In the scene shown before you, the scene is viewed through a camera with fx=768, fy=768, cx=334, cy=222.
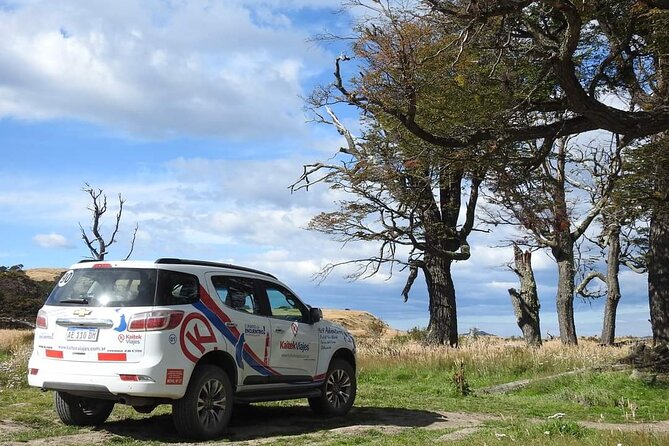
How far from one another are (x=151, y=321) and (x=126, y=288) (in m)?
0.61

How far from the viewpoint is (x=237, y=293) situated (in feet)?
33.6

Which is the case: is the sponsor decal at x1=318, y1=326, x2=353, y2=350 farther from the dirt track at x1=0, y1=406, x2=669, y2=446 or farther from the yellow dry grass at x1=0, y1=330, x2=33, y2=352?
the yellow dry grass at x1=0, y1=330, x2=33, y2=352

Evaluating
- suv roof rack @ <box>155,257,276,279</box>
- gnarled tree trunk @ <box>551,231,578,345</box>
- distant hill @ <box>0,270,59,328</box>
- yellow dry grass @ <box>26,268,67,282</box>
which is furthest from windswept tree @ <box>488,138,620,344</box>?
yellow dry grass @ <box>26,268,67,282</box>

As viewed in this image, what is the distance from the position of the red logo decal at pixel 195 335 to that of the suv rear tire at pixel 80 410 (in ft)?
6.32

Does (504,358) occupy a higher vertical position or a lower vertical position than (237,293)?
lower

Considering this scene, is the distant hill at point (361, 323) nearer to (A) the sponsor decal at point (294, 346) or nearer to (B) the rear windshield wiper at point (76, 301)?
(A) the sponsor decal at point (294, 346)

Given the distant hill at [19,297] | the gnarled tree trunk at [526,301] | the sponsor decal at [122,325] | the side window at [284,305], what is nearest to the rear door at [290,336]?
the side window at [284,305]

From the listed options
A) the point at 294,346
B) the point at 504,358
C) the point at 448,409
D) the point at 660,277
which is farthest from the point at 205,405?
the point at 660,277

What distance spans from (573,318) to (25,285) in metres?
39.6

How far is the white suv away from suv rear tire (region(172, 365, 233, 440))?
0.5 inches

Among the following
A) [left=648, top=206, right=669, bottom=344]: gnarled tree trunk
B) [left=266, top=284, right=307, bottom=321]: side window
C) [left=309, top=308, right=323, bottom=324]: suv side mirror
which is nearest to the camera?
[left=266, top=284, right=307, bottom=321]: side window

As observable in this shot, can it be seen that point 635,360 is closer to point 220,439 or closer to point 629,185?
point 629,185

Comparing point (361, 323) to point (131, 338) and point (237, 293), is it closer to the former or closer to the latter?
point (237, 293)

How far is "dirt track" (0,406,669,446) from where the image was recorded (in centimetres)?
938
